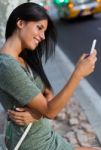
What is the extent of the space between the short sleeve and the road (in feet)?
20.4

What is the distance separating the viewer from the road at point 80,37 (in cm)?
1073

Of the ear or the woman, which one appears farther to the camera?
the ear

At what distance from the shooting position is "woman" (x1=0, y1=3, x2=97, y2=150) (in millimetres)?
2686

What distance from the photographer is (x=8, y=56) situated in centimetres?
279

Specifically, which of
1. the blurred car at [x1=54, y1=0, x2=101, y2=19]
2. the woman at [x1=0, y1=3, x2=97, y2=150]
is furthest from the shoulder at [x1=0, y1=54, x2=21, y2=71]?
the blurred car at [x1=54, y1=0, x2=101, y2=19]

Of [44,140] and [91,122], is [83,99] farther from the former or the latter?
[44,140]

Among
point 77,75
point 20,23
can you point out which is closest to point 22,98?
point 77,75

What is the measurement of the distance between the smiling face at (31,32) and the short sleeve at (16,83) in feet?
0.59

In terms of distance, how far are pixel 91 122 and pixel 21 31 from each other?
409cm

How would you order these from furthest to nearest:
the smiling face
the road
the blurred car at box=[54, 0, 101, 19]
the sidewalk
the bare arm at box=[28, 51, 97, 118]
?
the blurred car at box=[54, 0, 101, 19] → the road → the sidewalk → the smiling face → the bare arm at box=[28, 51, 97, 118]

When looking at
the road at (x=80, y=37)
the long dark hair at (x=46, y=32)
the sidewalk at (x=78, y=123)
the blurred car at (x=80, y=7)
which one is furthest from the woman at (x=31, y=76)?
the blurred car at (x=80, y=7)

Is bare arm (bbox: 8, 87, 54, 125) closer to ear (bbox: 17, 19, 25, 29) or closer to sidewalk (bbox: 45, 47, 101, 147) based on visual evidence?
ear (bbox: 17, 19, 25, 29)

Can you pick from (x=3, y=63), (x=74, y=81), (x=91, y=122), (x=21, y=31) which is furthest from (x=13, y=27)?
(x=91, y=122)

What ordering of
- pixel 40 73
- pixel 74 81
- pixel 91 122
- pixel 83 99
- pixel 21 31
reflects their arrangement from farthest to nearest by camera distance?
pixel 83 99 < pixel 91 122 < pixel 40 73 < pixel 21 31 < pixel 74 81
